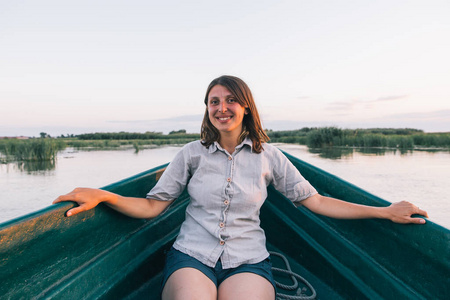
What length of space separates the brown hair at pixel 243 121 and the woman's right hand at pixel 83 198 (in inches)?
19.3

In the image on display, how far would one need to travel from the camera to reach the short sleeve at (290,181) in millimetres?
1368

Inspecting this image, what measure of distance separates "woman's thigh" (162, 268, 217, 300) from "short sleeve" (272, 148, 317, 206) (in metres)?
0.51

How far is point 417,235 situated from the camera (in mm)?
1183

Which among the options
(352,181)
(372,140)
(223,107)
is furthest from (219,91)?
(372,140)

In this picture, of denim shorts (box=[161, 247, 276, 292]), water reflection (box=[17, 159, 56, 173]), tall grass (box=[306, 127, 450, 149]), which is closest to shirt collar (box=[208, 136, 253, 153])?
denim shorts (box=[161, 247, 276, 292])

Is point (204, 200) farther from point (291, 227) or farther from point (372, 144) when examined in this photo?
point (372, 144)

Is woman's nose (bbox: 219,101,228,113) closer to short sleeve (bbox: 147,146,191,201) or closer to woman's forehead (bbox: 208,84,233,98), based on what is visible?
woman's forehead (bbox: 208,84,233,98)

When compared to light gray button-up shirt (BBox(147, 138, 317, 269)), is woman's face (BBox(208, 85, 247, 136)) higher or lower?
higher

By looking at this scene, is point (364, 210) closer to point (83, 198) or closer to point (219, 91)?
point (219, 91)

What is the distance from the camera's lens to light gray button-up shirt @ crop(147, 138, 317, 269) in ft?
4.10

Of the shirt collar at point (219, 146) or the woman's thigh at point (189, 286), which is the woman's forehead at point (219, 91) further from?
the woman's thigh at point (189, 286)

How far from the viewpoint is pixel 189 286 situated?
1.06 metres

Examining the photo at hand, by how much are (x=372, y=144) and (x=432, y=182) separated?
27.0 feet

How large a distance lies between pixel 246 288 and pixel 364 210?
564 mm
